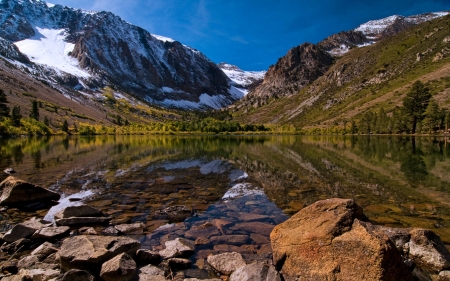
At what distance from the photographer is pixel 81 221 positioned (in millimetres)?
15531

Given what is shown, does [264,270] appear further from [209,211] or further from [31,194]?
[31,194]

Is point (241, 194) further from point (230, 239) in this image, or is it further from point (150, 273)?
point (150, 273)

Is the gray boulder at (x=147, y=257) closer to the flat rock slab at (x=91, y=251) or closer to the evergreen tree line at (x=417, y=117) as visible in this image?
the flat rock slab at (x=91, y=251)

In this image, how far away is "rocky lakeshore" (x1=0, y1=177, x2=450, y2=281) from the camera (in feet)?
25.9

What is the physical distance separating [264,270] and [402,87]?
217535 mm

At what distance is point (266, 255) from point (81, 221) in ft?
34.6

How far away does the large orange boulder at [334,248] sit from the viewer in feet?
24.5

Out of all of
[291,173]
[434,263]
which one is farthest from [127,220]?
[291,173]

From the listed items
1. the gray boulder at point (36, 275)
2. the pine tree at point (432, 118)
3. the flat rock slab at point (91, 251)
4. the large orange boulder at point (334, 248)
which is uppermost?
the pine tree at point (432, 118)

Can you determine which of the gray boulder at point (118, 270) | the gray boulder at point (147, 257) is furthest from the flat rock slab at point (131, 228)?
the gray boulder at point (118, 270)

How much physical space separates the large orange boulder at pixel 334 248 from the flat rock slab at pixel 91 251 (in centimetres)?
584

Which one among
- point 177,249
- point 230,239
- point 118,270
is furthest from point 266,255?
point 118,270

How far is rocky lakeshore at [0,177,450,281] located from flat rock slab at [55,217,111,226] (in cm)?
140

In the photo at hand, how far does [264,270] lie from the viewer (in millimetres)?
9430
